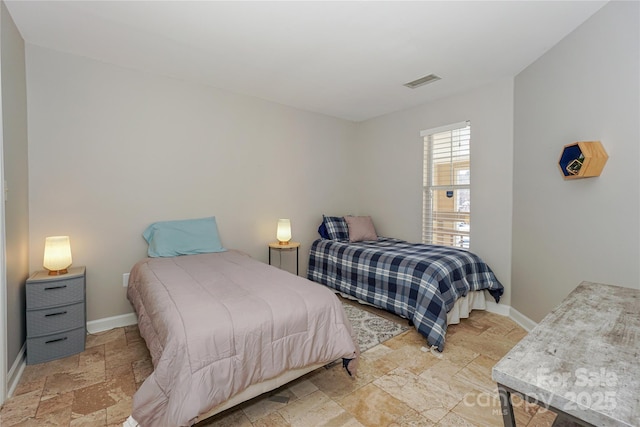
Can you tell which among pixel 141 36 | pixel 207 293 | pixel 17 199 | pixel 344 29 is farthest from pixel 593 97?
pixel 17 199

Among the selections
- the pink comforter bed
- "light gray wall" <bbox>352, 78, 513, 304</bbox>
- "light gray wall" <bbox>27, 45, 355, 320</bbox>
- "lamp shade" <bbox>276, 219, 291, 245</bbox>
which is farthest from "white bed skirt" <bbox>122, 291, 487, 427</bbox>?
"lamp shade" <bbox>276, 219, 291, 245</bbox>

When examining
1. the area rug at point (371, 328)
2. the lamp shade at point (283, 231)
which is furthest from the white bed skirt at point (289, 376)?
the lamp shade at point (283, 231)

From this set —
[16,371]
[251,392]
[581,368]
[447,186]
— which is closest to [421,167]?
[447,186]

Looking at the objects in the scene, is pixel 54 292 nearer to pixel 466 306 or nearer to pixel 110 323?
pixel 110 323

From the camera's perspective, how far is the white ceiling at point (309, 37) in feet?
6.55

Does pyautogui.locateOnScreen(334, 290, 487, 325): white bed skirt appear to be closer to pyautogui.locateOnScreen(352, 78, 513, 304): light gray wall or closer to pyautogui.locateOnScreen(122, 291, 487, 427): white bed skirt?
pyautogui.locateOnScreen(122, 291, 487, 427): white bed skirt

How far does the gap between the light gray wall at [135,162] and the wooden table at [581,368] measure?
3148mm

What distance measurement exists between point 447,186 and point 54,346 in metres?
4.10

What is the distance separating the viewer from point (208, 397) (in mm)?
1302

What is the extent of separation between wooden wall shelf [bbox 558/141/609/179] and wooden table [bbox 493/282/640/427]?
1.36 m

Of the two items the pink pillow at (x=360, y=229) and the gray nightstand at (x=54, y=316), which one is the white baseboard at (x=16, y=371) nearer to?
the gray nightstand at (x=54, y=316)

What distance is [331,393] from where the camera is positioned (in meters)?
1.88

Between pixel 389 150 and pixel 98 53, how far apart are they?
3.47 meters

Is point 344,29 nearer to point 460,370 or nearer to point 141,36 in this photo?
point 141,36
